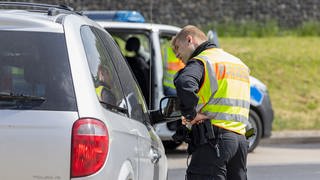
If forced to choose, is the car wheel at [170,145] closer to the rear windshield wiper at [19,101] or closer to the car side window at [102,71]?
the car side window at [102,71]

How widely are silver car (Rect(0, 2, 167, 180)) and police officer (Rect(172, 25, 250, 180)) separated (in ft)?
2.78

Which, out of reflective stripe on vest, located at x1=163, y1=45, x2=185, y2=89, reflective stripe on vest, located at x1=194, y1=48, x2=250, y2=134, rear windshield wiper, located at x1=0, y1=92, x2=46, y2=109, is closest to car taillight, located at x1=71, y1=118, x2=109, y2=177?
rear windshield wiper, located at x1=0, y1=92, x2=46, y2=109

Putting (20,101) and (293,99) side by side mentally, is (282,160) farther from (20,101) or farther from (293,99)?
(20,101)

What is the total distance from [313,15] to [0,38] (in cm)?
2167

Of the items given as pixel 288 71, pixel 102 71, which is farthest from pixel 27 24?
pixel 288 71

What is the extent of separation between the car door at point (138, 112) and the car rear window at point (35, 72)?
0.88 m

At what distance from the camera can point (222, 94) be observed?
5.86 meters

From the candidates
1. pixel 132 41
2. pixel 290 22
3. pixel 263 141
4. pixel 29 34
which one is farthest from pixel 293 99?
pixel 29 34

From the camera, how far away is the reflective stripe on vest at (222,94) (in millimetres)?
5828

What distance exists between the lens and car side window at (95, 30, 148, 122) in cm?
542

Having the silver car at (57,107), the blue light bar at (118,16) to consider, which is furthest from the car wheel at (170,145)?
the silver car at (57,107)

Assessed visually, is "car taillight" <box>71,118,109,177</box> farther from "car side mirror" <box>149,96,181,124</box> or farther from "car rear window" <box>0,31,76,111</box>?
"car side mirror" <box>149,96,181,124</box>

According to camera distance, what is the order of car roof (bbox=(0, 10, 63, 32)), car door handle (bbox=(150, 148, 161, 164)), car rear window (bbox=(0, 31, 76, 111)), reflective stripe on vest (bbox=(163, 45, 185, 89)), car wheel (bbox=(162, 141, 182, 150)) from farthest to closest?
car wheel (bbox=(162, 141, 182, 150)), reflective stripe on vest (bbox=(163, 45, 185, 89)), car door handle (bbox=(150, 148, 161, 164)), car roof (bbox=(0, 10, 63, 32)), car rear window (bbox=(0, 31, 76, 111))

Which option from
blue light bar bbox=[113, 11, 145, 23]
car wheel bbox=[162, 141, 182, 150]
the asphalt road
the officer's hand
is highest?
blue light bar bbox=[113, 11, 145, 23]
